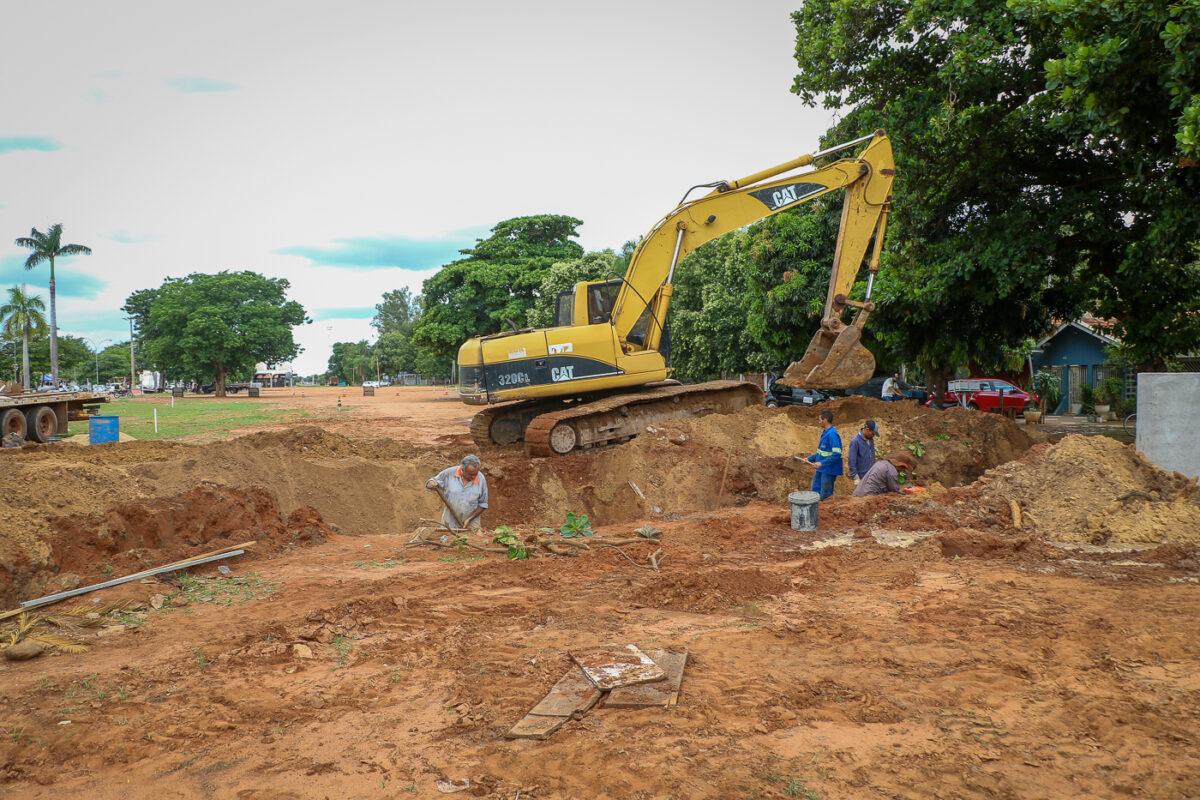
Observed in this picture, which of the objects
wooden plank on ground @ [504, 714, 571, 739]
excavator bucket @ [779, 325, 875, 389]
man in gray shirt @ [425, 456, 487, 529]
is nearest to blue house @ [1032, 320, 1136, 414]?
excavator bucket @ [779, 325, 875, 389]

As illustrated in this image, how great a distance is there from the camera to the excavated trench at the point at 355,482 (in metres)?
8.63

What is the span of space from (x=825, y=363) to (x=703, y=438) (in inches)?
119

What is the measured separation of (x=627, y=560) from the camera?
8.29 meters

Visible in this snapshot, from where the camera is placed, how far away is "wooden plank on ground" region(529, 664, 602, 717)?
4.46 meters

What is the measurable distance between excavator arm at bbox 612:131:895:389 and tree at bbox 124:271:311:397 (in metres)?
49.4

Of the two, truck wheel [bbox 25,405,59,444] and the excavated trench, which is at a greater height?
truck wheel [bbox 25,405,59,444]

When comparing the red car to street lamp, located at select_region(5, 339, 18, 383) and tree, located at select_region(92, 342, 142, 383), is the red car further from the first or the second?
tree, located at select_region(92, 342, 142, 383)

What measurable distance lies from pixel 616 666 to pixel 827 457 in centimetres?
689

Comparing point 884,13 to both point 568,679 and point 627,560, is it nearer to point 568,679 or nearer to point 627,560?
point 627,560

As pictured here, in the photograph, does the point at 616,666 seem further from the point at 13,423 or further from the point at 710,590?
the point at 13,423

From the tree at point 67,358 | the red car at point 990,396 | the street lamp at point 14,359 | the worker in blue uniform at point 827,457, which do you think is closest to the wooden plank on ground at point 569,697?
the worker in blue uniform at point 827,457

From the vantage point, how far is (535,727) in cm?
430

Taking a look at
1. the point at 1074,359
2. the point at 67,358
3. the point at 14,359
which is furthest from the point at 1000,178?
the point at 67,358

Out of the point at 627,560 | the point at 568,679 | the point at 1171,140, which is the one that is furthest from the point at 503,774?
the point at 1171,140
